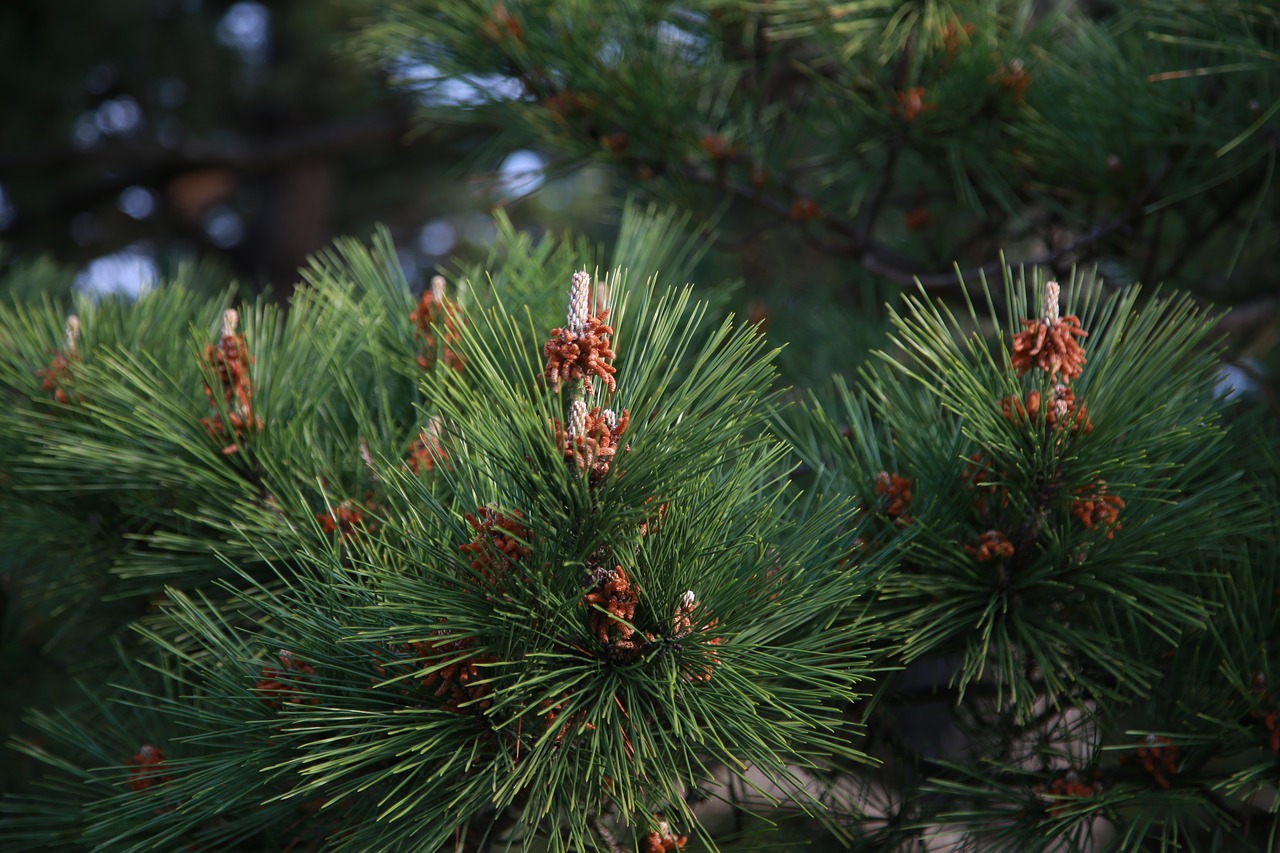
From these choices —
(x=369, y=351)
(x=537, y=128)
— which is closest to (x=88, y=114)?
(x=537, y=128)

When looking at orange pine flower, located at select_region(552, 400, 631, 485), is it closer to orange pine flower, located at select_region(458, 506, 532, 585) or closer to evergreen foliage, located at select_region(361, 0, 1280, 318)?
orange pine flower, located at select_region(458, 506, 532, 585)

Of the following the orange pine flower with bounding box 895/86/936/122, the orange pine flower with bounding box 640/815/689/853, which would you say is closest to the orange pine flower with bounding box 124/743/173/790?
the orange pine flower with bounding box 640/815/689/853

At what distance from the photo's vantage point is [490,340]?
30.8 inches

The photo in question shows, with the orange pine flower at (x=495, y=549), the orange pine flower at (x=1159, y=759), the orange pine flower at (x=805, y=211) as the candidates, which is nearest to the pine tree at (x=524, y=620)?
the orange pine flower at (x=495, y=549)

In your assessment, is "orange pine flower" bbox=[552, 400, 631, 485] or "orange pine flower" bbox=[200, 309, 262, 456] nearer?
"orange pine flower" bbox=[552, 400, 631, 485]

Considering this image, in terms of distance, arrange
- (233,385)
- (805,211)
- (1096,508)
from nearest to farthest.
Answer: (1096,508) → (233,385) → (805,211)

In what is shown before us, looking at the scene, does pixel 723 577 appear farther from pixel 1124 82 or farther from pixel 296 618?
pixel 1124 82

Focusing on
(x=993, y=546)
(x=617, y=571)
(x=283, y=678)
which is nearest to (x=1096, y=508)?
(x=993, y=546)

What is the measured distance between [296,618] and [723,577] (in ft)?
0.84

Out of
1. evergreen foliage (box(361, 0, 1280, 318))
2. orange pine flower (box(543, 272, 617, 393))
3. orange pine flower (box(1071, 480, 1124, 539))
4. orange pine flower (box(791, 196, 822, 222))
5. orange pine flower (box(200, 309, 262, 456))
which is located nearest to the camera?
orange pine flower (box(543, 272, 617, 393))

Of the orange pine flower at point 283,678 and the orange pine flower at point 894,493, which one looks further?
the orange pine flower at point 894,493

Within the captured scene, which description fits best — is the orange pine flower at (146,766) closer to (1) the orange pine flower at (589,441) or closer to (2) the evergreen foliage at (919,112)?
(1) the orange pine flower at (589,441)

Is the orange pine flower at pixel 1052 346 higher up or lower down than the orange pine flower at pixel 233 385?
higher up

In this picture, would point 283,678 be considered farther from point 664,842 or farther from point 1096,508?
point 1096,508
